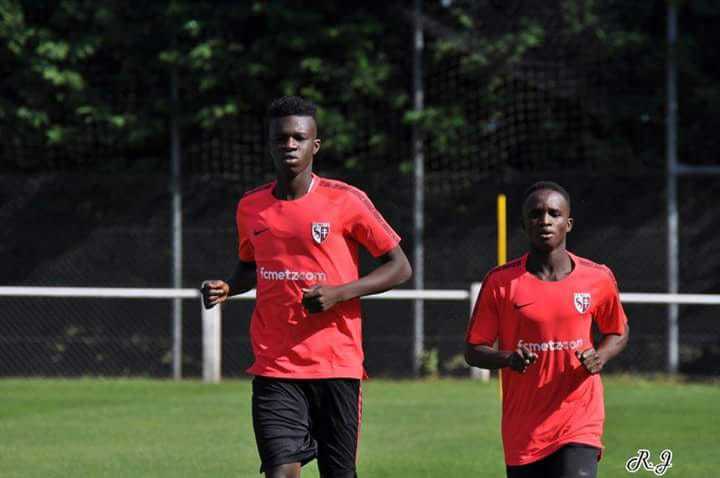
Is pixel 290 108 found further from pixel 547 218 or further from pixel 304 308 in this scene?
pixel 547 218

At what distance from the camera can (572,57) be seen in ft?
56.7

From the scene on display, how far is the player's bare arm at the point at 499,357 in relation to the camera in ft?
19.0

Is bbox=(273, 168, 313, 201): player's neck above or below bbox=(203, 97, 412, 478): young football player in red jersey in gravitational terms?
above

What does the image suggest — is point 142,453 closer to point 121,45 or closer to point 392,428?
point 392,428

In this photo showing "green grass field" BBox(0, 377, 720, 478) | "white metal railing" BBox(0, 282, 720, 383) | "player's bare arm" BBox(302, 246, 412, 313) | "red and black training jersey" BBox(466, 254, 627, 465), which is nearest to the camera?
"red and black training jersey" BBox(466, 254, 627, 465)

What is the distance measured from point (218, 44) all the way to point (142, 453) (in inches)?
332

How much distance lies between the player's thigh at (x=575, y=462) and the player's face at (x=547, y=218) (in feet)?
2.94

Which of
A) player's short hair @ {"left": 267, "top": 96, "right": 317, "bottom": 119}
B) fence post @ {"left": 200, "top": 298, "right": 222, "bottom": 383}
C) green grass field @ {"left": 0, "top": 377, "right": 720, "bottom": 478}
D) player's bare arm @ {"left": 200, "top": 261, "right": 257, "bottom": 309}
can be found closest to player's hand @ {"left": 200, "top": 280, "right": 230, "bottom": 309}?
player's bare arm @ {"left": 200, "top": 261, "right": 257, "bottom": 309}

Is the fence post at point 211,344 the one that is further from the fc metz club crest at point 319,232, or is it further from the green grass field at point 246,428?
the fc metz club crest at point 319,232

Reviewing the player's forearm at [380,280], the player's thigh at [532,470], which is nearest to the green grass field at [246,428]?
the player's forearm at [380,280]

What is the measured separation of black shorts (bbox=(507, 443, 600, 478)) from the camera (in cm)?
590

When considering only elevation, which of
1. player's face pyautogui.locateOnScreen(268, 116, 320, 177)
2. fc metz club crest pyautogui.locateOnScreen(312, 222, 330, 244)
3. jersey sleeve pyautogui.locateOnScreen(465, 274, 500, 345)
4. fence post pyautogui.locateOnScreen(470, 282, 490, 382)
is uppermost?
player's face pyautogui.locateOnScreen(268, 116, 320, 177)

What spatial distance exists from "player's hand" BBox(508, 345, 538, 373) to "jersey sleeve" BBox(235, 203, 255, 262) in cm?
155

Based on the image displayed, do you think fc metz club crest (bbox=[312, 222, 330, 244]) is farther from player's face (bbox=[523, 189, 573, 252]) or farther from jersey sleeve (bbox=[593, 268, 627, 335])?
jersey sleeve (bbox=[593, 268, 627, 335])
